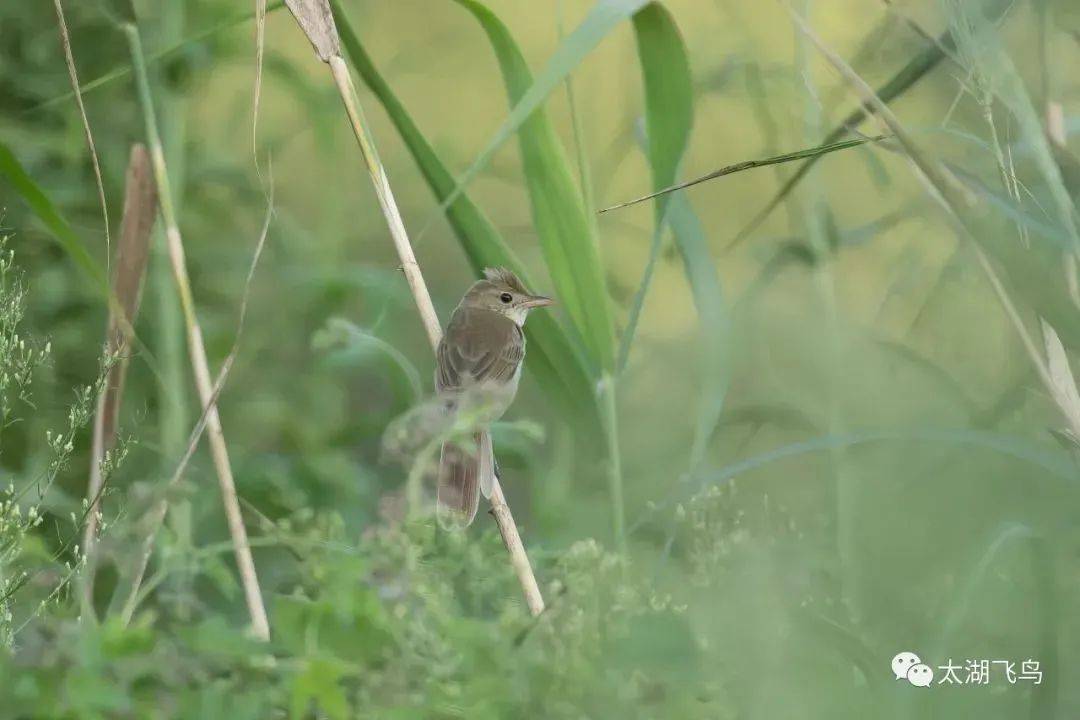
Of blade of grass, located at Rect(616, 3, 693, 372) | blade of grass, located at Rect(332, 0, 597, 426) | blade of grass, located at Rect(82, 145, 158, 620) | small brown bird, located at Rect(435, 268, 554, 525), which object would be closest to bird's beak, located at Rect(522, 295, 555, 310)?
small brown bird, located at Rect(435, 268, 554, 525)

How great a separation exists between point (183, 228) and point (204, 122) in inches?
10.2

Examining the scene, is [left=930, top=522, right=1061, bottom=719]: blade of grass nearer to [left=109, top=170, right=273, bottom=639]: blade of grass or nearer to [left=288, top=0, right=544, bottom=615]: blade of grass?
[left=288, top=0, right=544, bottom=615]: blade of grass

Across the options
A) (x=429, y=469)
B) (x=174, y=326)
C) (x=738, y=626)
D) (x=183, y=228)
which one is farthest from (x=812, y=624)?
(x=183, y=228)

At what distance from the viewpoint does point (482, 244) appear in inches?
68.2

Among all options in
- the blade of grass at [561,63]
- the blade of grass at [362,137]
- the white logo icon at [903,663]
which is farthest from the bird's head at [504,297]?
the white logo icon at [903,663]

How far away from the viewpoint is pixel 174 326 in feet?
6.76

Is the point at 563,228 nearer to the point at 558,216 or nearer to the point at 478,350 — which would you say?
the point at 558,216

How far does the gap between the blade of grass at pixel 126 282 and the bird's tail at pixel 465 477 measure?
1.44 feet

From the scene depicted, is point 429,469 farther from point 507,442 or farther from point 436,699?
point 507,442

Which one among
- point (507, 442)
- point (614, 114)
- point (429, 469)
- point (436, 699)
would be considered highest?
point (614, 114)

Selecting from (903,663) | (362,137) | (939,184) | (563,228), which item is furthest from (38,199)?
(903,663)

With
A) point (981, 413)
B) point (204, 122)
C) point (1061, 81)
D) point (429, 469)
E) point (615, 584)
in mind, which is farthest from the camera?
point (204, 122)

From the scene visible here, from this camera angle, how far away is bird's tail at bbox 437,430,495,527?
1.69 metres

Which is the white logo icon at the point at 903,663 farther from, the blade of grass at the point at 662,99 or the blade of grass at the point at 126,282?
the blade of grass at the point at 126,282
